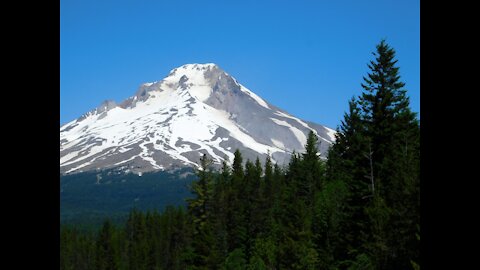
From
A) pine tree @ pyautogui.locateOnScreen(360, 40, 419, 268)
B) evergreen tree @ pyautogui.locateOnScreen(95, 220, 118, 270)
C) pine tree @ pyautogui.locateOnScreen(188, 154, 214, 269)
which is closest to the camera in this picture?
pine tree @ pyautogui.locateOnScreen(360, 40, 419, 268)

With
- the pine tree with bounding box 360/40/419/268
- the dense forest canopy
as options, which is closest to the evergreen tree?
the dense forest canopy

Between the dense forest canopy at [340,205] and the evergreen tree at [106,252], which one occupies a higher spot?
the dense forest canopy at [340,205]

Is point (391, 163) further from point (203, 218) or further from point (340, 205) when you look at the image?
point (203, 218)

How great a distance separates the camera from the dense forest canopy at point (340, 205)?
103 ft

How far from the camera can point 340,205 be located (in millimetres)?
41031

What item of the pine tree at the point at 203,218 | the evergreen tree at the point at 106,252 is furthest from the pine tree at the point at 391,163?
the evergreen tree at the point at 106,252

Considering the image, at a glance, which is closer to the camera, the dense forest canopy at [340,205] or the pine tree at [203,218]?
the dense forest canopy at [340,205]

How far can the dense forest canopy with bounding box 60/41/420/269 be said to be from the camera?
3141 centimetres

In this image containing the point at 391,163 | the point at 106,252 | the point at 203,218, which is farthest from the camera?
the point at 106,252

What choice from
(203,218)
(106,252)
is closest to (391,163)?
(203,218)

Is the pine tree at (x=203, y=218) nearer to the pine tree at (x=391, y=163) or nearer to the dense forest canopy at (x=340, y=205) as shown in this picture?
the dense forest canopy at (x=340, y=205)

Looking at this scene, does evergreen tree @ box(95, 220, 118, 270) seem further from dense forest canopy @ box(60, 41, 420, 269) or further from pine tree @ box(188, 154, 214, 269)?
pine tree @ box(188, 154, 214, 269)

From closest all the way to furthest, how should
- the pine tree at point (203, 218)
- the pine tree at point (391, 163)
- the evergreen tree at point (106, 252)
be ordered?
the pine tree at point (391, 163) → the pine tree at point (203, 218) → the evergreen tree at point (106, 252)
